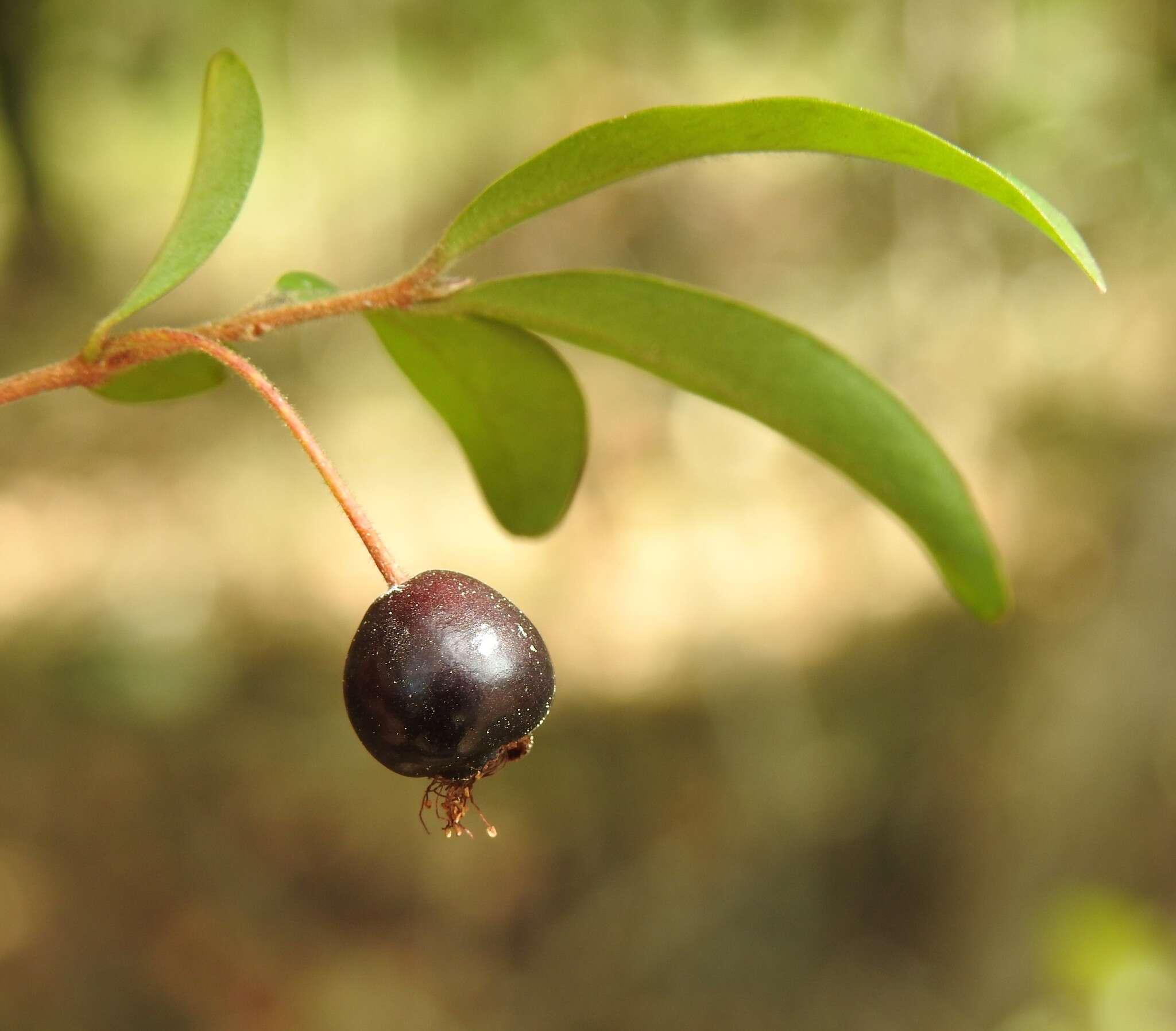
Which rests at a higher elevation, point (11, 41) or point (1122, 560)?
point (11, 41)

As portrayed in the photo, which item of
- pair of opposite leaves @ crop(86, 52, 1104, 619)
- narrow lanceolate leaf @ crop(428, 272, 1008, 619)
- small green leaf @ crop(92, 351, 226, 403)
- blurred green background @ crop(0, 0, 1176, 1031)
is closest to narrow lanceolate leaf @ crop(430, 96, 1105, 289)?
pair of opposite leaves @ crop(86, 52, 1104, 619)

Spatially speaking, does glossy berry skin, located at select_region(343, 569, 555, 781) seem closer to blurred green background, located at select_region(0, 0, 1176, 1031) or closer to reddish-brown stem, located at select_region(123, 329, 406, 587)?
reddish-brown stem, located at select_region(123, 329, 406, 587)

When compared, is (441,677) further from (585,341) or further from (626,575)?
(626,575)

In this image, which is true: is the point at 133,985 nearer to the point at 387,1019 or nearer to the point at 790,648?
the point at 387,1019

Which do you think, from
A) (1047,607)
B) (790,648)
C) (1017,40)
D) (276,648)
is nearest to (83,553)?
(276,648)

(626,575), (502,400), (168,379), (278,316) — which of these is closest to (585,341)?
(502,400)

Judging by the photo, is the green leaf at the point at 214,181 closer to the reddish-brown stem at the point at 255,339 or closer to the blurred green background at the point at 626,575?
the reddish-brown stem at the point at 255,339
